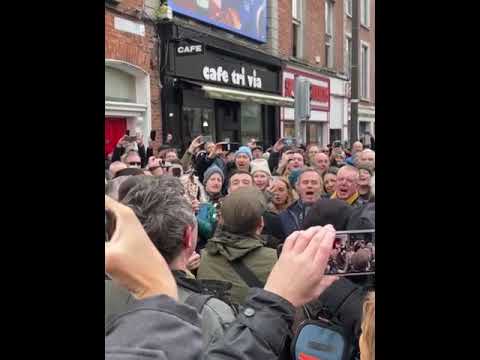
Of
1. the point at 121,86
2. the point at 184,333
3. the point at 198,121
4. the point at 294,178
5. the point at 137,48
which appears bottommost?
the point at 184,333

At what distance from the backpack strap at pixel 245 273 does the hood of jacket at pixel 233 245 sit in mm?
18

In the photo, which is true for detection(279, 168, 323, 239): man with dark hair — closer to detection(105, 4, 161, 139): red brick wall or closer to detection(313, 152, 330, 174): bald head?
detection(313, 152, 330, 174): bald head

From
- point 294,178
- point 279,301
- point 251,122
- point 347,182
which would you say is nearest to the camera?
point 279,301

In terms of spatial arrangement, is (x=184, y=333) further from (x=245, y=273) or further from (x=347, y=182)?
(x=347, y=182)

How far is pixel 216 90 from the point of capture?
25.0 ft

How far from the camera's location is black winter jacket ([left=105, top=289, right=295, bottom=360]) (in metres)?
0.75

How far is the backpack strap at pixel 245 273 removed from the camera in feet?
5.08

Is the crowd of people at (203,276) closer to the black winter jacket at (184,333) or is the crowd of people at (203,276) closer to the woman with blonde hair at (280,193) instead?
the black winter jacket at (184,333)

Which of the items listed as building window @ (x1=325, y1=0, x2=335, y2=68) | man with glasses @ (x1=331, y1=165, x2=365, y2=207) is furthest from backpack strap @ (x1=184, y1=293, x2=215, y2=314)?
man with glasses @ (x1=331, y1=165, x2=365, y2=207)

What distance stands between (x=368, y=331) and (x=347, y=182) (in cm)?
184

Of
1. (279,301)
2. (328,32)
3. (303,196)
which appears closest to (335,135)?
(328,32)

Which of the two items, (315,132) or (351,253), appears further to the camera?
(315,132)

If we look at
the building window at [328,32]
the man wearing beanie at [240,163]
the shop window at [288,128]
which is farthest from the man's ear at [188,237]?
the shop window at [288,128]
